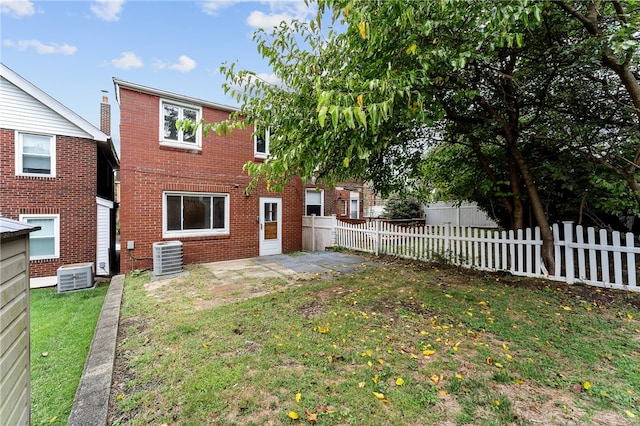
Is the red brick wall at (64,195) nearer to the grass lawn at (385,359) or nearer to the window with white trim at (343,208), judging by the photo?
the grass lawn at (385,359)

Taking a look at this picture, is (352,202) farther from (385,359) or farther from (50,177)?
(385,359)

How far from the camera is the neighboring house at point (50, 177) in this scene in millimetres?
7852

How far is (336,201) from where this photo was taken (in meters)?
14.3

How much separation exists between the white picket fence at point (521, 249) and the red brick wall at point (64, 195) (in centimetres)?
876

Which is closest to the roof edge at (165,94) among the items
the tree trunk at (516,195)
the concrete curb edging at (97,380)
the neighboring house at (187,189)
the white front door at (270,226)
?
the neighboring house at (187,189)

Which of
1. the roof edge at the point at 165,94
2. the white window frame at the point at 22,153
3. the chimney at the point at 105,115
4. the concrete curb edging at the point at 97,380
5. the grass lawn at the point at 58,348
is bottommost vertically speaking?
the grass lawn at the point at 58,348

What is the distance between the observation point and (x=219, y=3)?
7270 millimetres

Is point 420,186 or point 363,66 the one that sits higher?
point 363,66

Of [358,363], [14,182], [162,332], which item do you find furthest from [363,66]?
[14,182]

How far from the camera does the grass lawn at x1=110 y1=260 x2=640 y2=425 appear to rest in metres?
2.23

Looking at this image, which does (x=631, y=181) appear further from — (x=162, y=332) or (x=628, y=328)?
(x=162, y=332)

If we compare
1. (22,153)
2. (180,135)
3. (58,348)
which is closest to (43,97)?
(22,153)

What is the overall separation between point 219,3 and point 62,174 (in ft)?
22.2

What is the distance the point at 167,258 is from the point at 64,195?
4216 millimetres
